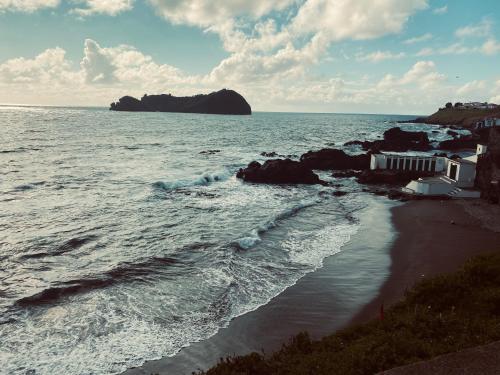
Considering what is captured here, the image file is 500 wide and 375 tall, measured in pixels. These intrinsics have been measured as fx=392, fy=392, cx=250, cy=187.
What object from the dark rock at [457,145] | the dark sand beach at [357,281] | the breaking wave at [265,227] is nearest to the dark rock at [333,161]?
the breaking wave at [265,227]

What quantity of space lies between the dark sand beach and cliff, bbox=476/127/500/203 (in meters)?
8.07

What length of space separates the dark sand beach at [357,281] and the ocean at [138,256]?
73 centimetres

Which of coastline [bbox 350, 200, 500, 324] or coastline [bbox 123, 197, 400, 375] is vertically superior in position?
coastline [bbox 350, 200, 500, 324]

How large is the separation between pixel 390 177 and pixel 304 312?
4076 cm

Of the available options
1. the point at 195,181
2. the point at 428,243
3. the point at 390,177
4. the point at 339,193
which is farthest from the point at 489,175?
the point at 195,181

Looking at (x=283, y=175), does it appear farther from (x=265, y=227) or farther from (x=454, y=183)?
(x=265, y=227)

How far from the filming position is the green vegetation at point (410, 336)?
32.2 ft

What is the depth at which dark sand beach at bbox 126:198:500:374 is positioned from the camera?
48.0 ft

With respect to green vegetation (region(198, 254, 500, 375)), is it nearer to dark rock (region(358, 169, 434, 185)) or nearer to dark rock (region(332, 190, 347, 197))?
dark rock (region(332, 190, 347, 197))

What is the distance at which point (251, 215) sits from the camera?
34.4 m

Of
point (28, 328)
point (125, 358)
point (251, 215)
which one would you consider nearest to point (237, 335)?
point (125, 358)

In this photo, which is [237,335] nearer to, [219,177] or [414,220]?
[414,220]

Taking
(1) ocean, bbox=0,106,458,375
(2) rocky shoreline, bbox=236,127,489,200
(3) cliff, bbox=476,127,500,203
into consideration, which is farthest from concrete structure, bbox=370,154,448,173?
(1) ocean, bbox=0,106,458,375

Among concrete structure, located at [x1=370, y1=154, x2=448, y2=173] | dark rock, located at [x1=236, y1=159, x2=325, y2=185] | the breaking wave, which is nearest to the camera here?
the breaking wave
